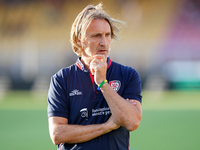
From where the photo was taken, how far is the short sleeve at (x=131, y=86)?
2.23m

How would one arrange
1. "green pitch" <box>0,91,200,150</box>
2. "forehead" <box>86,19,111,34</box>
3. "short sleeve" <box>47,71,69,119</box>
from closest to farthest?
"short sleeve" <box>47,71,69,119</box> < "forehead" <box>86,19,111,34</box> < "green pitch" <box>0,91,200,150</box>

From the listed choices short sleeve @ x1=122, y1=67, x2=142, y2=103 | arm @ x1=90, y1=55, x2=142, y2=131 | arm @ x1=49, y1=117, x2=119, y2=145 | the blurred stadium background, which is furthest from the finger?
the blurred stadium background

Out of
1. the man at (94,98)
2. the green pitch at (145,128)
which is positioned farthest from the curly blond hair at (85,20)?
the green pitch at (145,128)

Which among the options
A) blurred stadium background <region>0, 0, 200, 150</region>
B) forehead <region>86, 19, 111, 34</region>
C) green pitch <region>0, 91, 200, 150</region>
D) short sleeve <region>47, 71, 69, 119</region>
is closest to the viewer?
short sleeve <region>47, 71, 69, 119</region>

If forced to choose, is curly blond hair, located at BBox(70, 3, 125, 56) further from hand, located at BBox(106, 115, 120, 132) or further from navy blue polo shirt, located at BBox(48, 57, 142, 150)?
hand, located at BBox(106, 115, 120, 132)

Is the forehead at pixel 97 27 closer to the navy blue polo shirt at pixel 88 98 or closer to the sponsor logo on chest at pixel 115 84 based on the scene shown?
the navy blue polo shirt at pixel 88 98

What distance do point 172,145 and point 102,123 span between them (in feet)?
11.0

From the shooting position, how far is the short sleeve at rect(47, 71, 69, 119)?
2.15 meters

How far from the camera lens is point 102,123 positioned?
2.10 metres

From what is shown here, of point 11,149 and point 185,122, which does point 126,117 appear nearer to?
point 11,149

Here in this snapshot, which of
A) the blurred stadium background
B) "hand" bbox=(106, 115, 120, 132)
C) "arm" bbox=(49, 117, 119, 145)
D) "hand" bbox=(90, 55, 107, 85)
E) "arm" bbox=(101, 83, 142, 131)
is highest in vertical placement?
the blurred stadium background

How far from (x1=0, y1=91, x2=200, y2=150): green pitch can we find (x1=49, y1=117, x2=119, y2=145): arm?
10.1 feet

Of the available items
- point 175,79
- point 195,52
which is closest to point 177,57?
point 195,52

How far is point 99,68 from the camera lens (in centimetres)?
216
